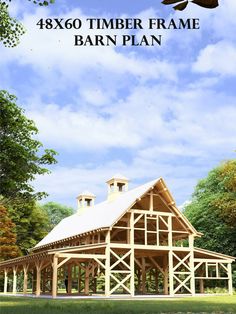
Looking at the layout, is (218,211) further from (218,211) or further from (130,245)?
(130,245)

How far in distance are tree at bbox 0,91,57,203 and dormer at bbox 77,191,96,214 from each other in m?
14.4

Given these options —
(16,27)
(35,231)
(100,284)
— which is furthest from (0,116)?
(35,231)

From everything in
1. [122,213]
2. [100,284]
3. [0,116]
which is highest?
[0,116]

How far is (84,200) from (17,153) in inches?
682

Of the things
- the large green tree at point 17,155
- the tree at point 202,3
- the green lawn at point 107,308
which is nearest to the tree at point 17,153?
the large green tree at point 17,155

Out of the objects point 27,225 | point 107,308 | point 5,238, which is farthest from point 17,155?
point 27,225

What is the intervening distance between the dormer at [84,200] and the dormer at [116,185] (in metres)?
6.28

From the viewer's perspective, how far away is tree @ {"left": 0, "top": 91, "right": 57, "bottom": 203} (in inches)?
909

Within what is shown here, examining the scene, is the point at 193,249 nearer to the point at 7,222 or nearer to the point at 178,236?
the point at 178,236

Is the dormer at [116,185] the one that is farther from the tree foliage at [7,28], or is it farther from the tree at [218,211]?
the tree foliage at [7,28]

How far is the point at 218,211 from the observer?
126 feet

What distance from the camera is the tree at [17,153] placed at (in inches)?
909

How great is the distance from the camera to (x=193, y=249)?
93.8ft

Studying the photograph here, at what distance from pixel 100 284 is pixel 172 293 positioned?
16.3 metres
